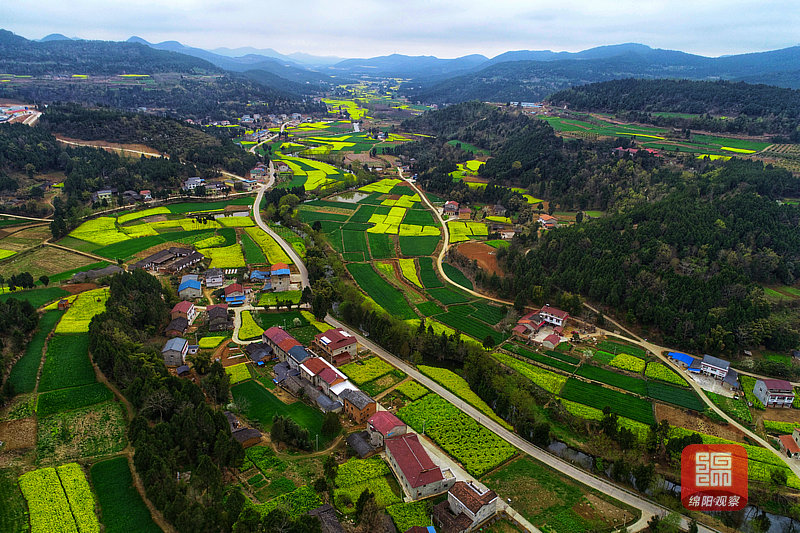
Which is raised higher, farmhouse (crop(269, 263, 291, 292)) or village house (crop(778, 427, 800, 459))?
farmhouse (crop(269, 263, 291, 292))

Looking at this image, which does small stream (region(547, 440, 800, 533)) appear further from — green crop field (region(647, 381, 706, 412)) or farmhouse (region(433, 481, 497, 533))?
green crop field (region(647, 381, 706, 412))

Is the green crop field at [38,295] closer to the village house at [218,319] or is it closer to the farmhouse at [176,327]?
the farmhouse at [176,327]

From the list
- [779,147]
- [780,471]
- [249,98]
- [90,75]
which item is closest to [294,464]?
[780,471]

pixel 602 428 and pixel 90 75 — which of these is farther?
pixel 90 75

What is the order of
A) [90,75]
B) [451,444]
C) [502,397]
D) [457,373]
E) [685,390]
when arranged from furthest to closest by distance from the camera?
[90,75], [457,373], [685,390], [502,397], [451,444]

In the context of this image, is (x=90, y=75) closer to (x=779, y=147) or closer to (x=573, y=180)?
(x=573, y=180)

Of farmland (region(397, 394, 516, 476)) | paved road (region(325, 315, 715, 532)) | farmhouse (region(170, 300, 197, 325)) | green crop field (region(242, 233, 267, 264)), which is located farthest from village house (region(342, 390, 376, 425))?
green crop field (region(242, 233, 267, 264))
